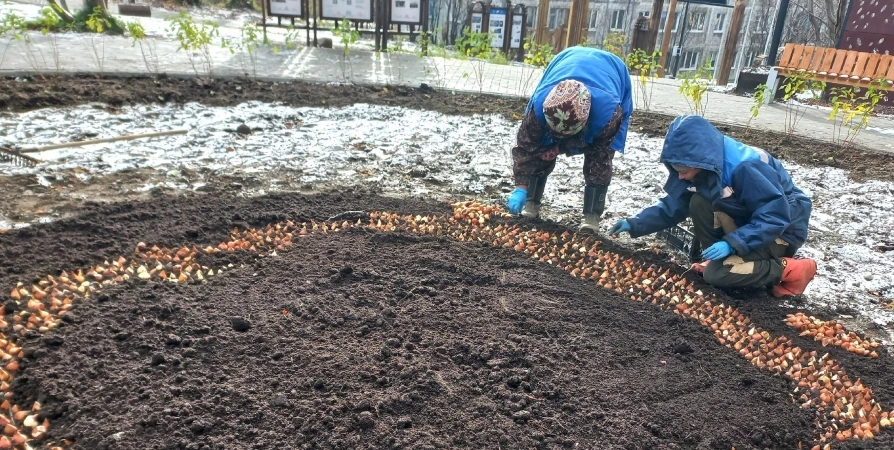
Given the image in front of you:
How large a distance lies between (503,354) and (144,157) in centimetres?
356

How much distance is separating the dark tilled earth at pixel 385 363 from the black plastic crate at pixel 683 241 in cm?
56

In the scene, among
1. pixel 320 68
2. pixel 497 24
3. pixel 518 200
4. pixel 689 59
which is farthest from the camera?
pixel 689 59

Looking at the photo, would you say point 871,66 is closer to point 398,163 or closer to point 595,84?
point 595,84

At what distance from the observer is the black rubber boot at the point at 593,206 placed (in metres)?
3.62

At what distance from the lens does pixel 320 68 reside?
26.3 feet

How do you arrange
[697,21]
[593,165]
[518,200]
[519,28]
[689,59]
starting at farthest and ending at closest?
[689,59] → [697,21] → [519,28] → [518,200] → [593,165]

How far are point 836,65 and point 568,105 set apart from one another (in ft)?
22.8

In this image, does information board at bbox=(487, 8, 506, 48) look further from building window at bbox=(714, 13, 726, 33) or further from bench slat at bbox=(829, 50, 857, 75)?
building window at bbox=(714, 13, 726, 33)

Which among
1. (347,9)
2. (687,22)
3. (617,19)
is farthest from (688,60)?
(347,9)

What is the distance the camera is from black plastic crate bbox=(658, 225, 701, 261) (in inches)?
136

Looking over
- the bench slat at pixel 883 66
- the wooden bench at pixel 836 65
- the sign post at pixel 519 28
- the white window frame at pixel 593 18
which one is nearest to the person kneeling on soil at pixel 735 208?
the wooden bench at pixel 836 65

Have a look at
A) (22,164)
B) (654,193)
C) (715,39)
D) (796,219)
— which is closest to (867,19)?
(654,193)

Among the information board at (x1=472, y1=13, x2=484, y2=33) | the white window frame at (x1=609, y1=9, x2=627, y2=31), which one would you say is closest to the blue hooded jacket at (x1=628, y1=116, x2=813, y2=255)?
the information board at (x1=472, y1=13, x2=484, y2=33)

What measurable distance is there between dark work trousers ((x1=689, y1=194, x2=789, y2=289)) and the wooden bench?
5715 mm
